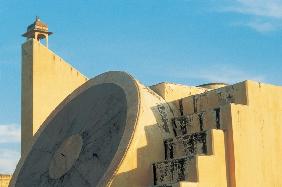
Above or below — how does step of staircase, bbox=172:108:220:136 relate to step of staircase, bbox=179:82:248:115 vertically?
below

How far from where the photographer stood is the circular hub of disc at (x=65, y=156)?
14930mm

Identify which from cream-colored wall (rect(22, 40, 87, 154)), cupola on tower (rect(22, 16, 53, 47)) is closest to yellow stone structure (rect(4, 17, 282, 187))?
cream-colored wall (rect(22, 40, 87, 154))

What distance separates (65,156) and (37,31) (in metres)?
6.54

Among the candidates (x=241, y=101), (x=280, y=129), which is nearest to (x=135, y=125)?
(x=241, y=101)

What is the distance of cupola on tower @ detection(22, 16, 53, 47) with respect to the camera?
20.6 m

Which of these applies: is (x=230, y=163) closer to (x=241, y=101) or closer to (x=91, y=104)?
(x=241, y=101)

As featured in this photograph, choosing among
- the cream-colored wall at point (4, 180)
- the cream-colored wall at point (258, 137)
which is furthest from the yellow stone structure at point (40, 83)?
the cream-colored wall at point (258, 137)

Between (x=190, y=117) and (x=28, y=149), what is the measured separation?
4.94m

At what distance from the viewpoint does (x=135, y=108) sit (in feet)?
45.5

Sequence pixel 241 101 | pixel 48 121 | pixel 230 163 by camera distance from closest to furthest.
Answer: pixel 230 163, pixel 241 101, pixel 48 121

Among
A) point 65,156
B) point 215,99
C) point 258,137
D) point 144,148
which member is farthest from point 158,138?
point 65,156

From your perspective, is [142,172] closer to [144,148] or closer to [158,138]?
[144,148]

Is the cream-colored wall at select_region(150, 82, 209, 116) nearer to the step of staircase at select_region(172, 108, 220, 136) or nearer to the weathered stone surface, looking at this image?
the step of staircase at select_region(172, 108, 220, 136)

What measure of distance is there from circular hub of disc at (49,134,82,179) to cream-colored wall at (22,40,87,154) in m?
3.32
